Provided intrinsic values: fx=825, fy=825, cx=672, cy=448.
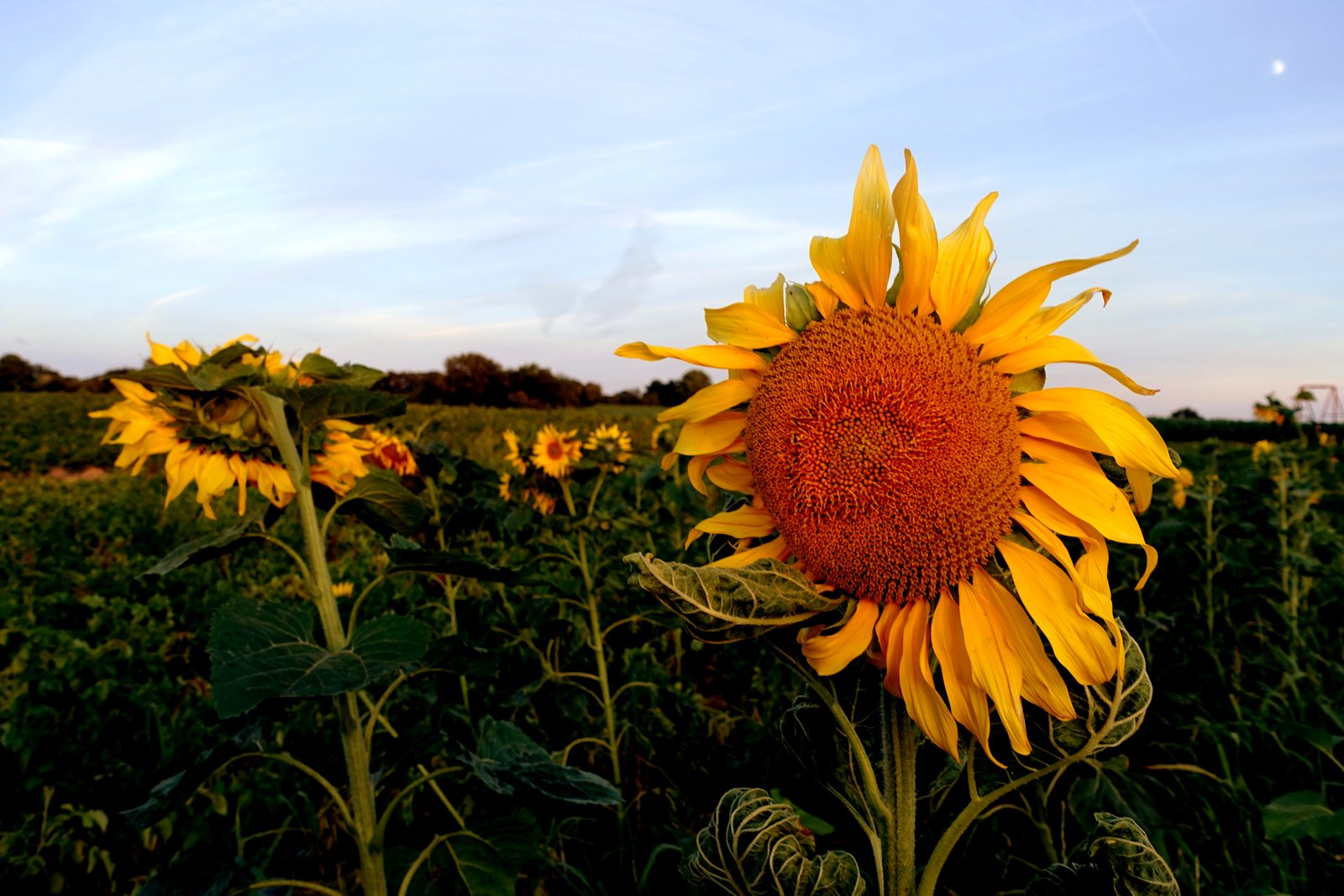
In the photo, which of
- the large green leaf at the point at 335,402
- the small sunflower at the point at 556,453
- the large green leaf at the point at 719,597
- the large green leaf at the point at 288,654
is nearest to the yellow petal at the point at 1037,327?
the large green leaf at the point at 719,597

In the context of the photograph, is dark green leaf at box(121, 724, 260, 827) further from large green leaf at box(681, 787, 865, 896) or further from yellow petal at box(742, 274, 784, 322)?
yellow petal at box(742, 274, 784, 322)

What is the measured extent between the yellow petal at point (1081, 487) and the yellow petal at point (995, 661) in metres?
0.11

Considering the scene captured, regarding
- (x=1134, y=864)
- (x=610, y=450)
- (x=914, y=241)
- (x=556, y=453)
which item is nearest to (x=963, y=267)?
(x=914, y=241)

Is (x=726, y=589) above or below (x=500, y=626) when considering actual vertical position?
above

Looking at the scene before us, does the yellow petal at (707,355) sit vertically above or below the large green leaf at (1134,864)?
above

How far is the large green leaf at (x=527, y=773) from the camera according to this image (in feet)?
4.24

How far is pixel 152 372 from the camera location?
1.38 m

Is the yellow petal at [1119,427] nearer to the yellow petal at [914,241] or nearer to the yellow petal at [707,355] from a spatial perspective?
the yellow petal at [914,241]

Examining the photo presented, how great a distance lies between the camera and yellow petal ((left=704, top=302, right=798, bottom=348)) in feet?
2.65

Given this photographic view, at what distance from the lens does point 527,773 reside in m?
1.34

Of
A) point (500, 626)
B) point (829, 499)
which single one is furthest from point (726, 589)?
point (500, 626)

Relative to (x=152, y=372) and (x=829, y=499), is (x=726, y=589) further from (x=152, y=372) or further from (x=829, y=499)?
(x=152, y=372)

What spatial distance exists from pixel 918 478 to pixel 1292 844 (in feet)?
6.94

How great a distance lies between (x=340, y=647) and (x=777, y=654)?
84 centimetres
